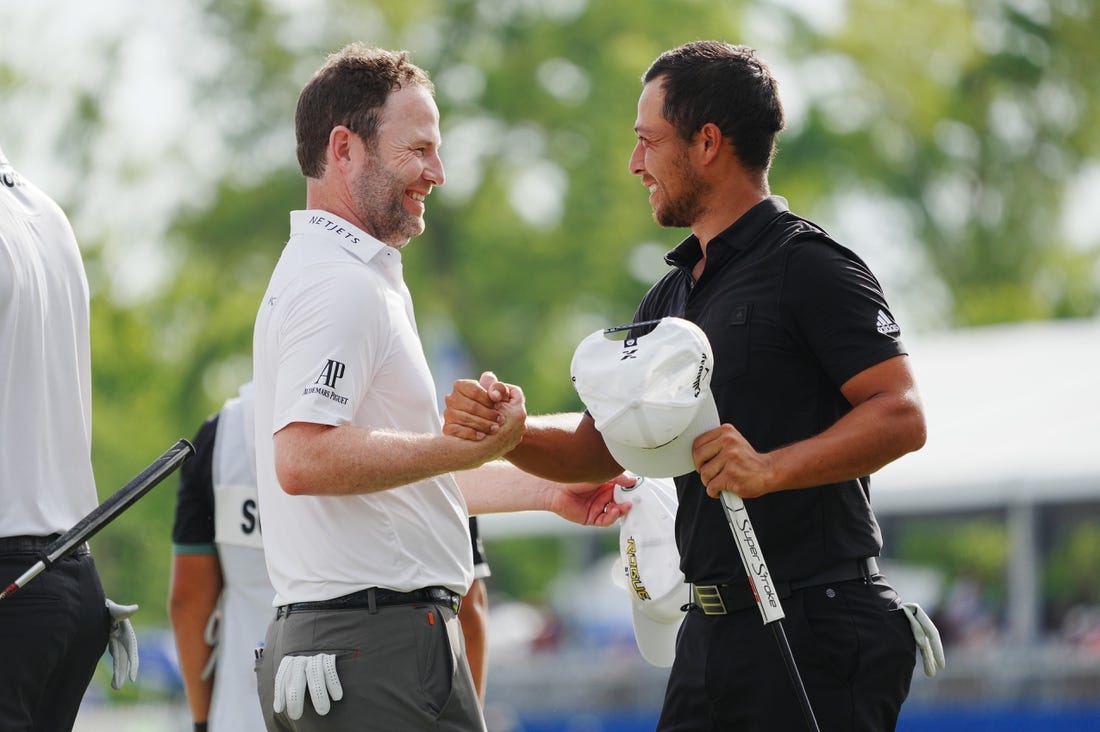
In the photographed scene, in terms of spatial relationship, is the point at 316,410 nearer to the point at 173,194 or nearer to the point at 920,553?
the point at 920,553

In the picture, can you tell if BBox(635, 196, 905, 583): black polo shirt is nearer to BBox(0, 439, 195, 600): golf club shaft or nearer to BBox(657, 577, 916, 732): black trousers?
BBox(657, 577, 916, 732): black trousers

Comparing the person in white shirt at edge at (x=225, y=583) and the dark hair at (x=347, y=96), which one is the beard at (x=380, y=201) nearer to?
the dark hair at (x=347, y=96)

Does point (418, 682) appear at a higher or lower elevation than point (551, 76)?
lower

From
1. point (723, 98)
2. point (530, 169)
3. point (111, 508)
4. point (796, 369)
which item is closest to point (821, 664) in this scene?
point (796, 369)

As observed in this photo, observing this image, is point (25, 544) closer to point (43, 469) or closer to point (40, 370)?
point (43, 469)

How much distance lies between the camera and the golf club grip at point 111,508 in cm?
414

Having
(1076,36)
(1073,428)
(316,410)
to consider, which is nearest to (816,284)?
(316,410)

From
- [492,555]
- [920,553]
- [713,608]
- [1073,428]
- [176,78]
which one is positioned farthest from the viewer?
[492,555]

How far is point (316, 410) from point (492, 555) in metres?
35.8

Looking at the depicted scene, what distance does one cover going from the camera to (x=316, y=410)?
158 inches

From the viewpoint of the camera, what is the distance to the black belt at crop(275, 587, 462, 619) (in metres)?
4.17

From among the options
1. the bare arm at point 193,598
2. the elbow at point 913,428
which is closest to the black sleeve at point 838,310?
the elbow at point 913,428

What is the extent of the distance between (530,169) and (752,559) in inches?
1110

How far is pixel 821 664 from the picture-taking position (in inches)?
167
